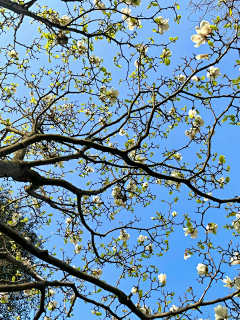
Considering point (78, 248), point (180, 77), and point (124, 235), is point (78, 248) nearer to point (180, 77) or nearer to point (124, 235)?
point (124, 235)

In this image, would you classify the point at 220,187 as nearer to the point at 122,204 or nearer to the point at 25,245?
the point at 122,204

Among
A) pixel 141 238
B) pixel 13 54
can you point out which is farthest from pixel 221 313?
pixel 13 54

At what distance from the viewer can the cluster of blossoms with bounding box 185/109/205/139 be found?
3551 mm

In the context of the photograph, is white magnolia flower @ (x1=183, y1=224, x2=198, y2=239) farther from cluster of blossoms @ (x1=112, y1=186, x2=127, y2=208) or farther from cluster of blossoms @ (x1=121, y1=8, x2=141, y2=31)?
cluster of blossoms @ (x1=121, y1=8, x2=141, y2=31)

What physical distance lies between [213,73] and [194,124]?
79cm

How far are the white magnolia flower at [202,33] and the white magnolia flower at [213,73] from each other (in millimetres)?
470

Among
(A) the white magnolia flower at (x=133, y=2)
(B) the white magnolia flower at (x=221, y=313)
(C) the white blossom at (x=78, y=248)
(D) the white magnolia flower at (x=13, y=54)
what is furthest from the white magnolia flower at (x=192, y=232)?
(D) the white magnolia flower at (x=13, y=54)

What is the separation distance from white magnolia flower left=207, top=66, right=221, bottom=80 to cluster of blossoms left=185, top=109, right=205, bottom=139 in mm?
555

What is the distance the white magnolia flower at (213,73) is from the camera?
11.4 ft

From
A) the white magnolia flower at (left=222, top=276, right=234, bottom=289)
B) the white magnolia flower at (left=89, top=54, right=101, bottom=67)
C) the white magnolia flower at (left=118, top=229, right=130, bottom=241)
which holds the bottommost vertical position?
the white magnolia flower at (left=222, top=276, right=234, bottom=289)

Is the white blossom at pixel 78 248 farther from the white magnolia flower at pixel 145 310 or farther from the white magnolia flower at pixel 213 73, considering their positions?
the white magnolia flower at pixel 213 73

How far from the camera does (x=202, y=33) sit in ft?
10.2

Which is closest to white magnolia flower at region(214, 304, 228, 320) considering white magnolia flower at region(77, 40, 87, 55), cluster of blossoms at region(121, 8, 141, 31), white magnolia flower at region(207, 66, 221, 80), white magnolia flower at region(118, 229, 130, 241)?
white magnolia flower at region(118, 229, 130, 241)

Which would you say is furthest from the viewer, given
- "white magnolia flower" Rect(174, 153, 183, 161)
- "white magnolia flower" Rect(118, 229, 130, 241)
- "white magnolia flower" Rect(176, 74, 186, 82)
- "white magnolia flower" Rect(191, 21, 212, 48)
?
"white magnolia flower" Rect(174, 153, 183, 161)
